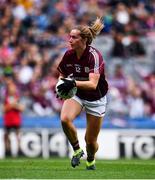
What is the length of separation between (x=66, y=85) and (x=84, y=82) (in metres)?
0.27

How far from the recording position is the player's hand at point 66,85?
12.1 m

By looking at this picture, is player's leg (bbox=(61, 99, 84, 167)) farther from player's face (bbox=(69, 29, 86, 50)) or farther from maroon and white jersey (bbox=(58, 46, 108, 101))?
player's face (bbox=(69, 29, 86, 50))

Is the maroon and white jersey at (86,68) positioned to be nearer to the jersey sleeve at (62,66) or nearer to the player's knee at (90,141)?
the jersey sleeve at (62,66)

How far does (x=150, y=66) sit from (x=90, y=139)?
11.7m

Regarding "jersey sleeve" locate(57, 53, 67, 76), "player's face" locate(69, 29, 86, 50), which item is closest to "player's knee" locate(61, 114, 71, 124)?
"jersey sleeve" locate(57, 53, 67, 76)

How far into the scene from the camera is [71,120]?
12.5 m

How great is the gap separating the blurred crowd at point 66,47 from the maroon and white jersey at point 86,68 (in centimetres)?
976

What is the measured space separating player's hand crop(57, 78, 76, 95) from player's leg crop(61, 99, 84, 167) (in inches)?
13.7

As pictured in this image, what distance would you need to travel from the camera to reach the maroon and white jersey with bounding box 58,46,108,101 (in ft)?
40.8

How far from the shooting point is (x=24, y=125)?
22719mm

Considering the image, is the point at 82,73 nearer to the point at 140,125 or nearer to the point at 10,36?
the point at 140,125

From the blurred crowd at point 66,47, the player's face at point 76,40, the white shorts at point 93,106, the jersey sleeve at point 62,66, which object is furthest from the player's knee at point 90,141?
the blurred crowd at point 66,47

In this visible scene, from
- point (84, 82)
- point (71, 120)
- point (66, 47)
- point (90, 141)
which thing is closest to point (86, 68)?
point (84, 82)

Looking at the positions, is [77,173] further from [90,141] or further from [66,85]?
[66,85]
